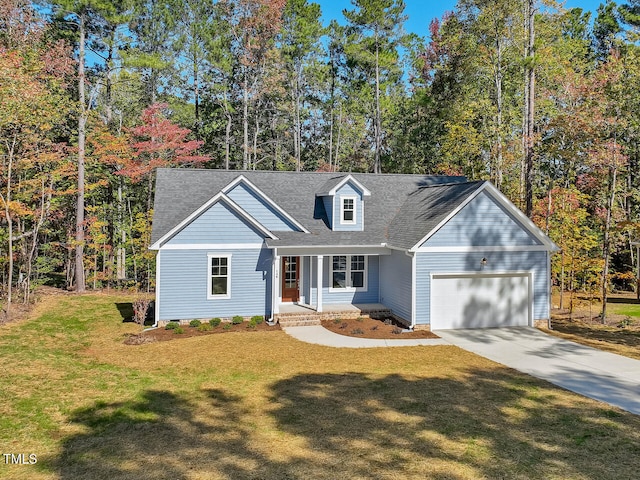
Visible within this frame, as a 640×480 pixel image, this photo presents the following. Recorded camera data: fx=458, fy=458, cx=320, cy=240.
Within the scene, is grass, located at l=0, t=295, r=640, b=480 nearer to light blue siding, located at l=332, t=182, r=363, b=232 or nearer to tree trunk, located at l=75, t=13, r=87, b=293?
light blue siding, located at l=332, t=182, r=363, b=232

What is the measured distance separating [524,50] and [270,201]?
1865cm

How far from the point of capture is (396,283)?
57.8ft

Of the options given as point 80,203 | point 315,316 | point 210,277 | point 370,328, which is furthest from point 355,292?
point 80,203

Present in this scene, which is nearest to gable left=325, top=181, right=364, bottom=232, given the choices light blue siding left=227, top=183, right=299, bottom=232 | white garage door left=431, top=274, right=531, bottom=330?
light blue siding left=227, top=183, right=299, bottom=232

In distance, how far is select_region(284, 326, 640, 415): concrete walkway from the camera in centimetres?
1038

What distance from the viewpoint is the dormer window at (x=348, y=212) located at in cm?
1950

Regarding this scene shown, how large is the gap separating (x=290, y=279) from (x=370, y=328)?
446 cm

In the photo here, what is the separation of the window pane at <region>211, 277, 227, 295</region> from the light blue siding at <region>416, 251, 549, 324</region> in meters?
7.15

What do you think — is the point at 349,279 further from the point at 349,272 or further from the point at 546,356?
the point at 546,356

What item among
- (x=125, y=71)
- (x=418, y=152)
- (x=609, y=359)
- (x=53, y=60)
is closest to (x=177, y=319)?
(x=609, y=359)

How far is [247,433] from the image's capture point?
7.96 metres

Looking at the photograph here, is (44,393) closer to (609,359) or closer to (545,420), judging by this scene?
(545,420)

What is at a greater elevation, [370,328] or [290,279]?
[290,279]

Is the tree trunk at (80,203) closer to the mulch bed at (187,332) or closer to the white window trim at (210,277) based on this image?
the white window trim at (210,277)
